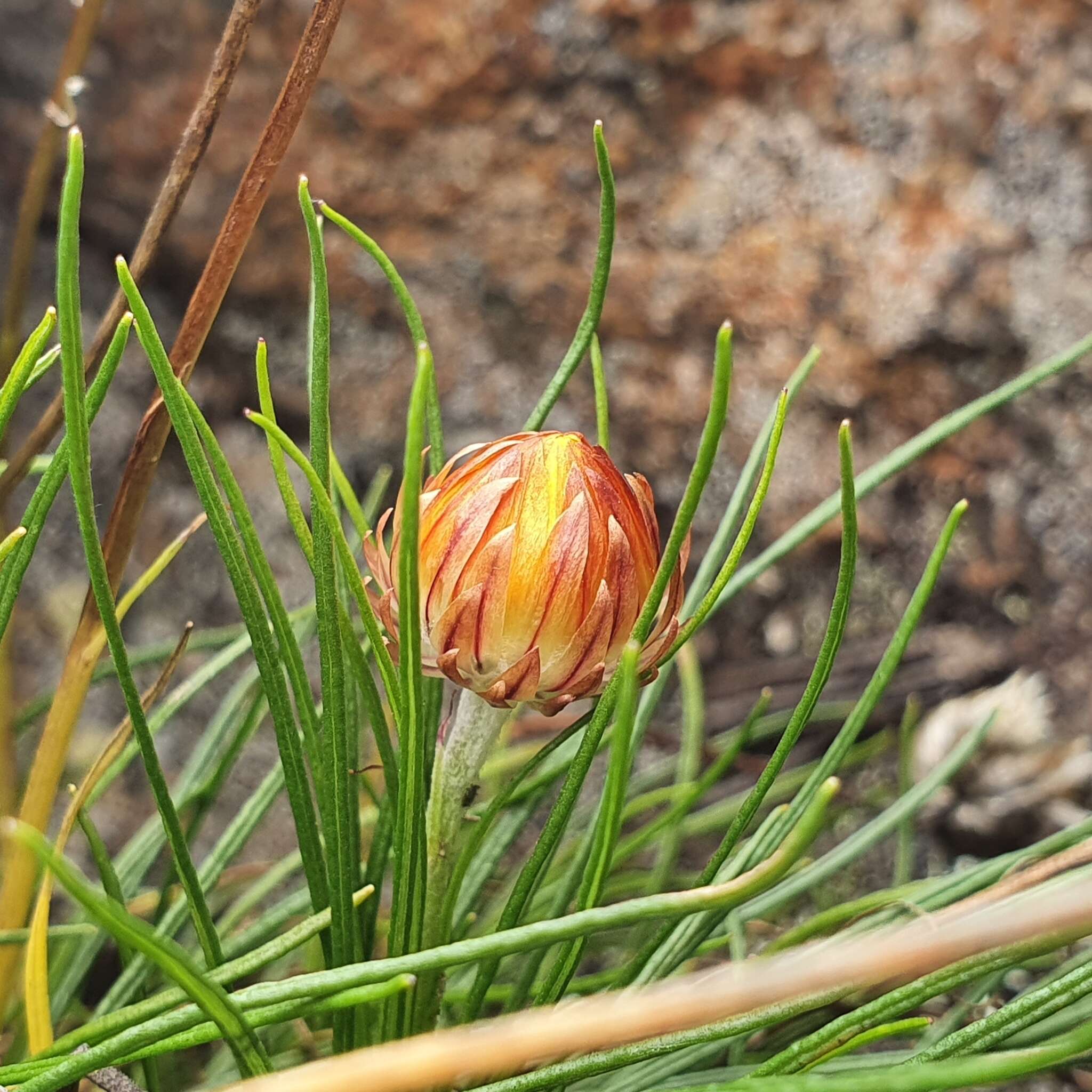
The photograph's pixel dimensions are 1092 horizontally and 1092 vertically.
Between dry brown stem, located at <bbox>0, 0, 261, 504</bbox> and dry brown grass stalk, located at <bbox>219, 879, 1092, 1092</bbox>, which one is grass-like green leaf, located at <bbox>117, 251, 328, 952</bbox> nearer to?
dry brown stem, located at <bbox>0, 0, 261, 504</bbox>

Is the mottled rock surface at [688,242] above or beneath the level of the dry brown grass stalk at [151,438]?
above

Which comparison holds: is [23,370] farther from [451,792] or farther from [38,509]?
[451,792]

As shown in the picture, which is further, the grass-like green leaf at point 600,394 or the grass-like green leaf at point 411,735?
the grass-like green leaf at point 600,394

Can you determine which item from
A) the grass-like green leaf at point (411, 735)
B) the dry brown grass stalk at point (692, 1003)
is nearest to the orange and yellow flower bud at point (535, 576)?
the grass-like green leaf at point (411, 735)

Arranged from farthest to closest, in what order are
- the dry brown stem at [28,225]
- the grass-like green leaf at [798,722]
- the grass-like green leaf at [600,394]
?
the dry brown stem at [28,225], the grass-like green leaf at [600,394], the grass-like green leaf at [798,722]

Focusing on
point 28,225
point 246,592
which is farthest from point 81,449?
point 28,225

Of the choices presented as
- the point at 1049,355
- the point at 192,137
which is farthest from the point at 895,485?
the point at 192,137

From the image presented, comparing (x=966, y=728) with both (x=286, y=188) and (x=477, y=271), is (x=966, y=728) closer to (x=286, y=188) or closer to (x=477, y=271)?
(x=477, y=271)

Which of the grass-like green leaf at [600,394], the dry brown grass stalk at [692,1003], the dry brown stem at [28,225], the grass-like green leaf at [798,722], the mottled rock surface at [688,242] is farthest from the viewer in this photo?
the mottled rock surface at [688,242]

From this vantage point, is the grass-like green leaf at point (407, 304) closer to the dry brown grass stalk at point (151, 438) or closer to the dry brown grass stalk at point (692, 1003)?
the dry brown grass stalk at point (151, 438)
